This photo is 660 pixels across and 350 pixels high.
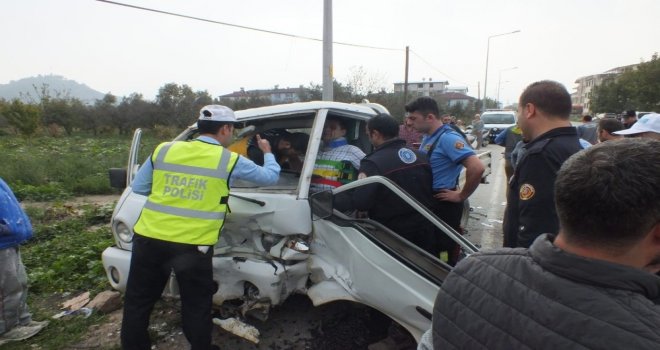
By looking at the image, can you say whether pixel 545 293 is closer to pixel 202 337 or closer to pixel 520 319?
pixel 520 319

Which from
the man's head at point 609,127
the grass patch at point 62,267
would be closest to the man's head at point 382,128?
the grass patch at point 62,267

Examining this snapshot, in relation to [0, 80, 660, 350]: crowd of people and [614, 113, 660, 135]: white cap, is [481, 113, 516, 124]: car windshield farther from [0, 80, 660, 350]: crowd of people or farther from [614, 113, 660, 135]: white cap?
[614, 113, 660, 135]: white cap

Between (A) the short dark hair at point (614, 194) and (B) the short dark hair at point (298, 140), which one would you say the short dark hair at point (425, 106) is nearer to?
(B) the short dark hair at point (298, 140)

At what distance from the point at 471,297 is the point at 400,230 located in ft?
5.93

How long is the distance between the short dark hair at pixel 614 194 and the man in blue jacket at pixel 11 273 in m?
3.65

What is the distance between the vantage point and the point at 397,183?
284cm

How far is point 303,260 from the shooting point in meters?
2.73

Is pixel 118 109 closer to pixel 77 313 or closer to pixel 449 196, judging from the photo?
pixel 77 313

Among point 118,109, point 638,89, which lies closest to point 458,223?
point 118,109

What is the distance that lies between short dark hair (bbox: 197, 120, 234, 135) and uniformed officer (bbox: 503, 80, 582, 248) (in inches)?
74.1

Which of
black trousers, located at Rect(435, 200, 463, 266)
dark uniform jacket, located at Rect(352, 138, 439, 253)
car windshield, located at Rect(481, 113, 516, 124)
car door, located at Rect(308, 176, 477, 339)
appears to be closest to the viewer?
car door, located at Rect(308, 176, 477, 339)

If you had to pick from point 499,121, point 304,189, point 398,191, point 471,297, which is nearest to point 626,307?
point 471,297

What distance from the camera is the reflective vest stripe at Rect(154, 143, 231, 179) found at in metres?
2.44

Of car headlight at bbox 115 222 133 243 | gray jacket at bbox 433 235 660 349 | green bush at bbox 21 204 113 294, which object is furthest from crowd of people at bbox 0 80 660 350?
green bush at bbox 21 204 113 294
